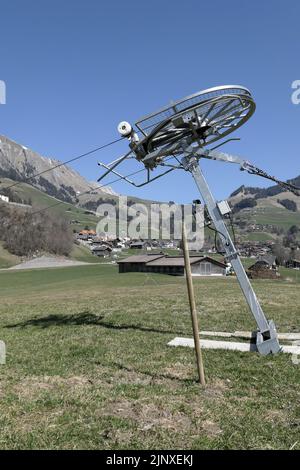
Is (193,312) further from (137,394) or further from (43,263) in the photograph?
(43,263)

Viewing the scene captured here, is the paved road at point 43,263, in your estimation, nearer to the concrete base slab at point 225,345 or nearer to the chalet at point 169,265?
the chalet at point 169,265

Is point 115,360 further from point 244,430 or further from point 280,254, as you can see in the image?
point 280,254

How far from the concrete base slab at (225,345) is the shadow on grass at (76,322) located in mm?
1708

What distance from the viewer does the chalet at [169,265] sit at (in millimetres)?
103000

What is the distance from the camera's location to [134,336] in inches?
562

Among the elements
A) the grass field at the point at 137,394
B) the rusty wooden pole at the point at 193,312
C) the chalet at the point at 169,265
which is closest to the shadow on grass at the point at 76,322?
the grass field at the point at 137,394

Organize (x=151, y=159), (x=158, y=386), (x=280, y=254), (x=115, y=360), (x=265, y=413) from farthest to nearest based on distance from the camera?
(x=280, y=254)
(x=151, y=159)
(x=115, y=360)
(x=158, y=386)
(x=265, y=413)

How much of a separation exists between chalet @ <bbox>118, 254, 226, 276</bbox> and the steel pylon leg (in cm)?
8900

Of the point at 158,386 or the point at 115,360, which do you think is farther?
the point at 115,360

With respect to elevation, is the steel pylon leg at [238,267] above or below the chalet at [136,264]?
above

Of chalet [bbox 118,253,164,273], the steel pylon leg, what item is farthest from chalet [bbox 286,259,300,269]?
the steel pylon leg

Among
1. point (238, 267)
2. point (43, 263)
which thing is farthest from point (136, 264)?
point (238, 267)

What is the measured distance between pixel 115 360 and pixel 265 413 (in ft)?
16.2
